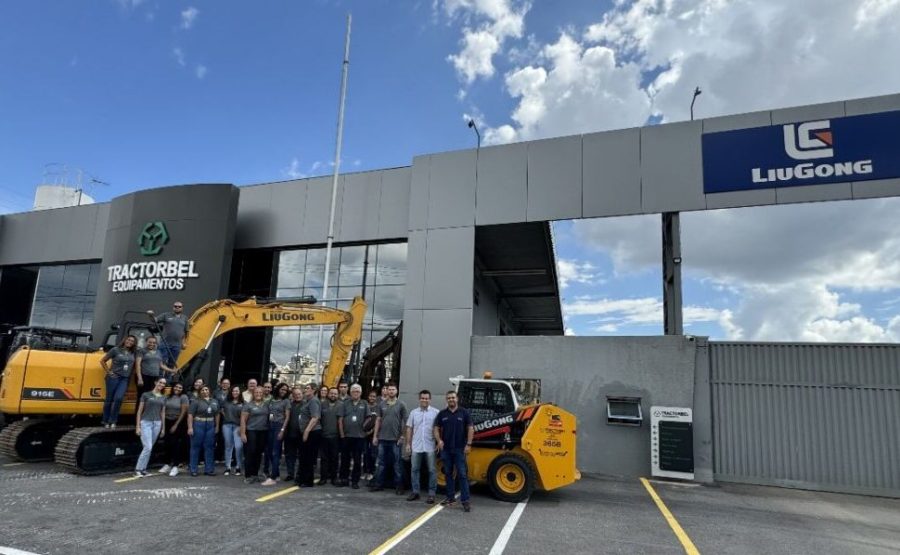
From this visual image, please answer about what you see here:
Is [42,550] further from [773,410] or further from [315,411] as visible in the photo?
[773,410]

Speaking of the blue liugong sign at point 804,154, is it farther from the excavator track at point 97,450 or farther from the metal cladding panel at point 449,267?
the excavator track at point 97,450

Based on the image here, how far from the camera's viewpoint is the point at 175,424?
10195 millimetres

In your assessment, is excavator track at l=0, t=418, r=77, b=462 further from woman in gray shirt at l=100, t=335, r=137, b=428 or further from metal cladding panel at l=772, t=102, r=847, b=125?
metal cladding panel at l=772, t=102, r=847, b=125

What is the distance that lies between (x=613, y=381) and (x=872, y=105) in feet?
27.8

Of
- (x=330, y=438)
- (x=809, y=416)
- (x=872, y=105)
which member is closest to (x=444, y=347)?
(x=330, y=438)

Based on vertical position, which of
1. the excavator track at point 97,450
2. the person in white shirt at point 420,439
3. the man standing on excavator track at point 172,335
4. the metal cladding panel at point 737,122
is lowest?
the excavator track at point 97,450

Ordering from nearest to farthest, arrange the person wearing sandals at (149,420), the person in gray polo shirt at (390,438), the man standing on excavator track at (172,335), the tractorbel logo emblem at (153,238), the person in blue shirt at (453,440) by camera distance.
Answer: the person in blue shirt at (453,440) → the person in gray polo shirt at (390,438) → the person wearing sandals at (149,420) → the man standing on excavator track at (172,335) → the tractorbel logo emblem at (153,238)

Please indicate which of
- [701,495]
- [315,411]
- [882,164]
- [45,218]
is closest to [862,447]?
[701,495]

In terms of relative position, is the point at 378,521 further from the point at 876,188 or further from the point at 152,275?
the point at 152,275

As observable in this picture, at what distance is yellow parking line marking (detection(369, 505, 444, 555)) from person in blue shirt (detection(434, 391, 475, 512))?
47 centimetres

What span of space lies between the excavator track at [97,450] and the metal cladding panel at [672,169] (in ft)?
40.1

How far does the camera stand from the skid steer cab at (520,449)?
8695 millimetres

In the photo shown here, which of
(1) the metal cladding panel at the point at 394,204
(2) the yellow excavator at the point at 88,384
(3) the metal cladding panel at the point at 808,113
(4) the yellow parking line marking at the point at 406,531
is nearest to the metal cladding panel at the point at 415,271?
(1) the metal cladding panel at the point at 394,204

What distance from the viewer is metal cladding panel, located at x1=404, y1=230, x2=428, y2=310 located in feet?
48.4
